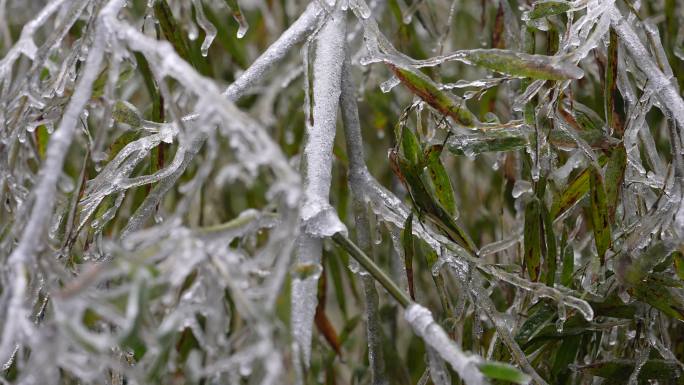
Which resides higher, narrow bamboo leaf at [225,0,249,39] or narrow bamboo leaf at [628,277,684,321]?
narrow bamboo leaf at [225,0,249,39]

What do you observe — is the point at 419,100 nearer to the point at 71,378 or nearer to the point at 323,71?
the point at 323,71

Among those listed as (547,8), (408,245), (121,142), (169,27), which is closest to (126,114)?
(121,142)

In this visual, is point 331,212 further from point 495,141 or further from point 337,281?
point 337,281

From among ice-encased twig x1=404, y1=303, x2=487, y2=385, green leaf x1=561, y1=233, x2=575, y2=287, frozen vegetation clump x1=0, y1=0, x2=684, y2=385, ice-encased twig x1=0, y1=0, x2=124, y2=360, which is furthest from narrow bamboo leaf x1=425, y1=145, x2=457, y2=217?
ice-encased twig x1=0, y1=0, x2=124, y2=360

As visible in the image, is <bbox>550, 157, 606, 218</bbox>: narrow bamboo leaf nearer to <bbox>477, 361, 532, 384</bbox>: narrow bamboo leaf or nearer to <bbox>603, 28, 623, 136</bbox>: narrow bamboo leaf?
<bbox>603, 28, 623, 136</bbox>: narrow bamboo leaf

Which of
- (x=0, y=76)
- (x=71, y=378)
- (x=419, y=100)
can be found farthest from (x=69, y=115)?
(x=71, y=378)

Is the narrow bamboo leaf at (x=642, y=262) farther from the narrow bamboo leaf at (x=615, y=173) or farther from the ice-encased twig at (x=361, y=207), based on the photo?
the ice-encased twig at (x=361, y=207)
